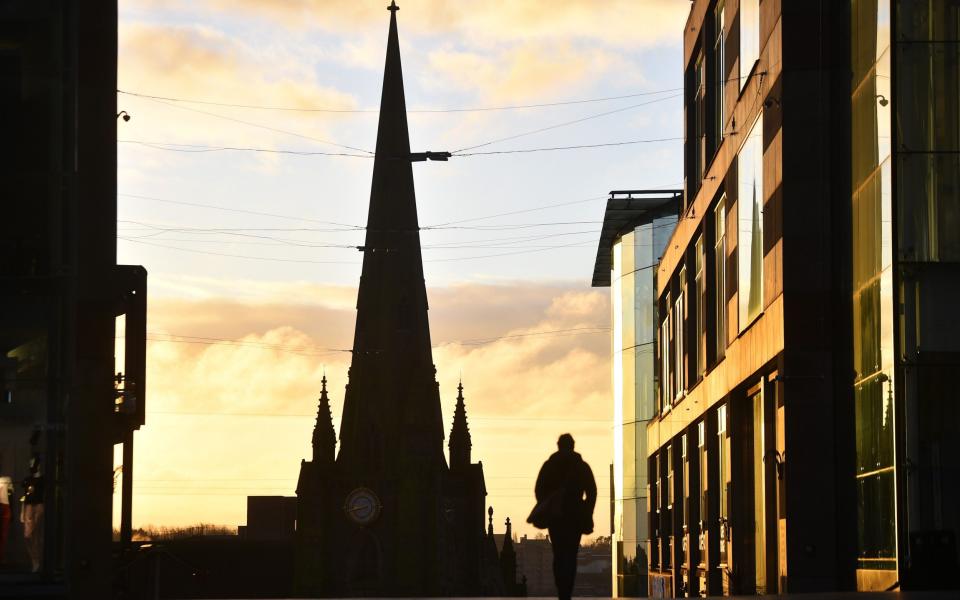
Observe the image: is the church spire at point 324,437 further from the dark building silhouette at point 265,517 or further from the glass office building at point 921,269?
the glass office building at point 921,269

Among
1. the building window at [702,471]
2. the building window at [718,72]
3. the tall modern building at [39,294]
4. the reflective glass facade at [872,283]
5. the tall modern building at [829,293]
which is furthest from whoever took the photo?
the building window at [702,471]

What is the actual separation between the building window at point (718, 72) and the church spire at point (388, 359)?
76.3m

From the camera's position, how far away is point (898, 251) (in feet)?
93.4

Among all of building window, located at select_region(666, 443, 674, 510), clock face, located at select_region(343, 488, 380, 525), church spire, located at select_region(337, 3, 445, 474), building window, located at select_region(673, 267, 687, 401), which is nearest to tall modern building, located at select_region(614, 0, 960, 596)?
building window, located at select_region(673, 267, 687, 401)

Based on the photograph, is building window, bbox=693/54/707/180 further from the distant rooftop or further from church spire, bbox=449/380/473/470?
church spire, bbox=449/380/473/470

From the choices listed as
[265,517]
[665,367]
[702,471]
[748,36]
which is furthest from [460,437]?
[748,36]

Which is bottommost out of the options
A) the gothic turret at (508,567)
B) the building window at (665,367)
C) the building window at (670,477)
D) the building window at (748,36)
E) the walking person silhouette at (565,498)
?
the gothic turret at (508,567)

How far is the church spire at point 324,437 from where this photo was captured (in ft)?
400

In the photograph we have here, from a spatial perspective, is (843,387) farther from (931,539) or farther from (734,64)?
(734,64)

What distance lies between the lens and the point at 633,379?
235 feet

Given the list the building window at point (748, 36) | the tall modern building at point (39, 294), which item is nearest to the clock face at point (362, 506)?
the building window at point (748, 36)

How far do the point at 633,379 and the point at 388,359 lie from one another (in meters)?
51.4

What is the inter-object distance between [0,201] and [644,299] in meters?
45.3

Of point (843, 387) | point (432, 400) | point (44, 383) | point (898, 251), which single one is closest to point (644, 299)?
point (843, 387)
